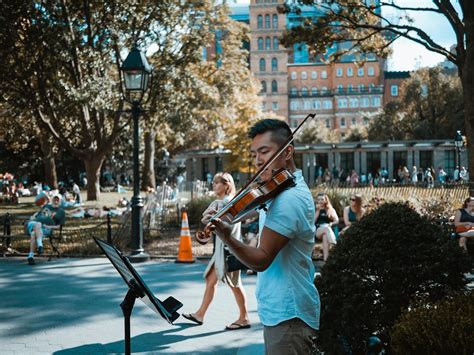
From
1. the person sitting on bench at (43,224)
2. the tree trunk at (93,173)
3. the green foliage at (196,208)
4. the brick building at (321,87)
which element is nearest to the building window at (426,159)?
the tree trunk at (93,173)

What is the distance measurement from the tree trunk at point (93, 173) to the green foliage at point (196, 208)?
32.7 feet

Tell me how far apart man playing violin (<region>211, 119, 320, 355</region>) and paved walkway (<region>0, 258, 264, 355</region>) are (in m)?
3.33

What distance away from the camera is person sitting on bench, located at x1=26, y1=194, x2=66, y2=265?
40.8 feet

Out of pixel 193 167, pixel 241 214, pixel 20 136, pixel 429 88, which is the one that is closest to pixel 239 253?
pixel 241 214

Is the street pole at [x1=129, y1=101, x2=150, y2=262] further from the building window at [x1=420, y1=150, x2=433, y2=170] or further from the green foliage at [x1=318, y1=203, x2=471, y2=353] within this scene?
the building window at [x1=420, y1=150, x2=433, y2=170]

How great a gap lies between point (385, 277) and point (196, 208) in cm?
1404

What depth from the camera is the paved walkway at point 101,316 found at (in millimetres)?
6207

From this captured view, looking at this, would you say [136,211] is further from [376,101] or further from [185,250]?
[376,101]

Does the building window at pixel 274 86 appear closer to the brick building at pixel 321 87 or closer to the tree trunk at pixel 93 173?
the brick building at pixel 321 87

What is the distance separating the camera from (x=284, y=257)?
288cm

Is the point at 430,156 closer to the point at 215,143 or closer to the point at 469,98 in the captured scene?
the point at 215,143

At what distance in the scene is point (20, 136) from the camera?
114ft

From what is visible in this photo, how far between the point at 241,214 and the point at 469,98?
40.7ft

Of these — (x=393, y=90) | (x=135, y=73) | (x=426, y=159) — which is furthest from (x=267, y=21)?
(x=135, y=73)
